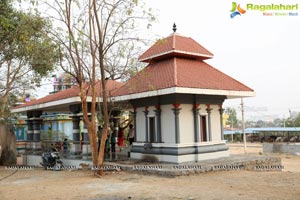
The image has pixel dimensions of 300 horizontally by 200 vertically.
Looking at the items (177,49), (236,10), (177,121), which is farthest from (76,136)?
(236,10)

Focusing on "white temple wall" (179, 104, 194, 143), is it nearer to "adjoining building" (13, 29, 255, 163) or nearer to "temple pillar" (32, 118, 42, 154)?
"adjoining building" (13, 29, 255, 163)

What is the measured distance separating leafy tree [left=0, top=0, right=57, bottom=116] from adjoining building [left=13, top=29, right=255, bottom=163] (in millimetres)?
2463

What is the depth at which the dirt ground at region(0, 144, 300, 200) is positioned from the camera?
796 centimetres

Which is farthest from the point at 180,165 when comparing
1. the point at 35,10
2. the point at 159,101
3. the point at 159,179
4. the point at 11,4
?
the point at 11,4

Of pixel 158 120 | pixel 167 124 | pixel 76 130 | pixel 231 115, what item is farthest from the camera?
pixel 231 115

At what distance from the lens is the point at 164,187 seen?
9.16 m

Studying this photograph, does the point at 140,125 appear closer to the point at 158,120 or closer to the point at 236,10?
the point at 158,120

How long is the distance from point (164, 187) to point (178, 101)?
4.57 meters

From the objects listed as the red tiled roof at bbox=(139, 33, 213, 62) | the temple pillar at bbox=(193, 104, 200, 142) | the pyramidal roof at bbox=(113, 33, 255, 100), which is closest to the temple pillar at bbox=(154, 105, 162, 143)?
the pyramidal roof at bbox=(113, 33, 255, 100)

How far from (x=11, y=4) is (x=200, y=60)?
8532 millimetres

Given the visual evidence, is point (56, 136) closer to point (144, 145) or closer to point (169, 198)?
point (144, 145)

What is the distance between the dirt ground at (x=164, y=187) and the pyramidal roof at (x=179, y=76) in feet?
10.6

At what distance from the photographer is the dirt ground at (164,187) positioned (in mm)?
7957

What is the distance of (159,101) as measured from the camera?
45.2ft
